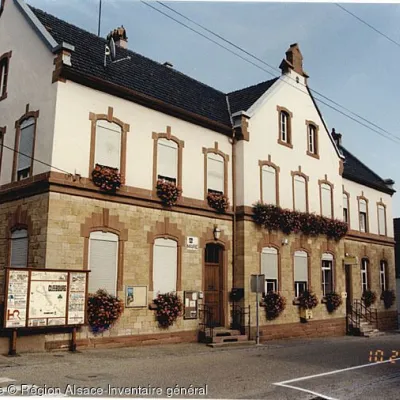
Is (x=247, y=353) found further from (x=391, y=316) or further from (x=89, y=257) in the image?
(x=391, y=316)

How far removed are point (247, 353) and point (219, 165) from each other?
718 centimetres

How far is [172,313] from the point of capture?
15.9 metres

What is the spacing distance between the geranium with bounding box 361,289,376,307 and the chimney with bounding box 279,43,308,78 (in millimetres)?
11659

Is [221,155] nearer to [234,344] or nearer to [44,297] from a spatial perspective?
[234,344]

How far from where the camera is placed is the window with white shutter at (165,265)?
1601cm

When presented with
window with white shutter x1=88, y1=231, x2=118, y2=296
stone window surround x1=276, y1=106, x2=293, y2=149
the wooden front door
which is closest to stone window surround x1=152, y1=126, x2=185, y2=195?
window with white shutter x1=88, y1=231, x2=118, y2=296

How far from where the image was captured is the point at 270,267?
1970cm

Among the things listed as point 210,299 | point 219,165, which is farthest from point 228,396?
point 219,165

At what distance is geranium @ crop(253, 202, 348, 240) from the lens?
19312mm

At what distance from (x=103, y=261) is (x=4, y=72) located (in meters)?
7.63

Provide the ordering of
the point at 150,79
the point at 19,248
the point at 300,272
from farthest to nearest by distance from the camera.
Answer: the point at 300,272 → the point at 150,79 → the point at 19,248

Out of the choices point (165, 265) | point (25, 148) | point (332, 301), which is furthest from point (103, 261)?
point (332, 301)

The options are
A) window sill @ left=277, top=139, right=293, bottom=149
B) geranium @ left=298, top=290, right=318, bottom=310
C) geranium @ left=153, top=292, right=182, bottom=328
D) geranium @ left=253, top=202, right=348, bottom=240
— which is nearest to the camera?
geranium @ left=153, top=292, right=182, bottom=328

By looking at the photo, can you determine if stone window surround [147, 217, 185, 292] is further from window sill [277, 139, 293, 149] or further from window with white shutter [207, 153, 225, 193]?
window sill [277, 139, 293, 149]
